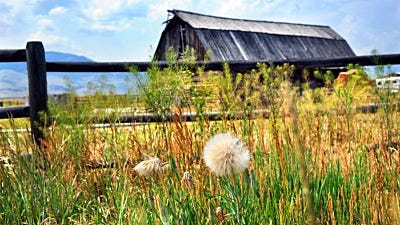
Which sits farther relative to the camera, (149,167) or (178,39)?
(178,39)

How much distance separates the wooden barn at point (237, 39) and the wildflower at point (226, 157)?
20.2 meters

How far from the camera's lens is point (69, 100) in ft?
12.5

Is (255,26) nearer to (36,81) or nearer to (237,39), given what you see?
(237,39)

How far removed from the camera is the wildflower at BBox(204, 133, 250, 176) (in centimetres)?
121

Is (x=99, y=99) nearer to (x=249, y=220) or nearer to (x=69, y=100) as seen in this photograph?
(x=69, y=100)

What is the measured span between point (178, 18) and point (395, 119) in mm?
21532

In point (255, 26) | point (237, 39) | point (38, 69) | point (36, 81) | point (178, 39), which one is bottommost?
point (36, 81)

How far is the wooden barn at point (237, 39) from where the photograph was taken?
76.4ft

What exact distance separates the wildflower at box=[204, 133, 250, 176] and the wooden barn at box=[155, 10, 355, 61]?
66.1 ft

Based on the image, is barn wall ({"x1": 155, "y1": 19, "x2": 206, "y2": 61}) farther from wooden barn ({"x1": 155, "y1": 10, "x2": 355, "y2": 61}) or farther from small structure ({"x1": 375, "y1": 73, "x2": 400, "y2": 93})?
small structure ({"x1": 375, "y1": 73, "x2": 400, "y2": 93})

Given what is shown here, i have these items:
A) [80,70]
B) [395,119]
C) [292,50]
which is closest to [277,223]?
[395,119]

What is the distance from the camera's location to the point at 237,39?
963 inches

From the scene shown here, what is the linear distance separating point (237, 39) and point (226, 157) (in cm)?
2360

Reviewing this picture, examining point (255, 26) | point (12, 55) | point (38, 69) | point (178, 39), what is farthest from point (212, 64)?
point (255, 26)
